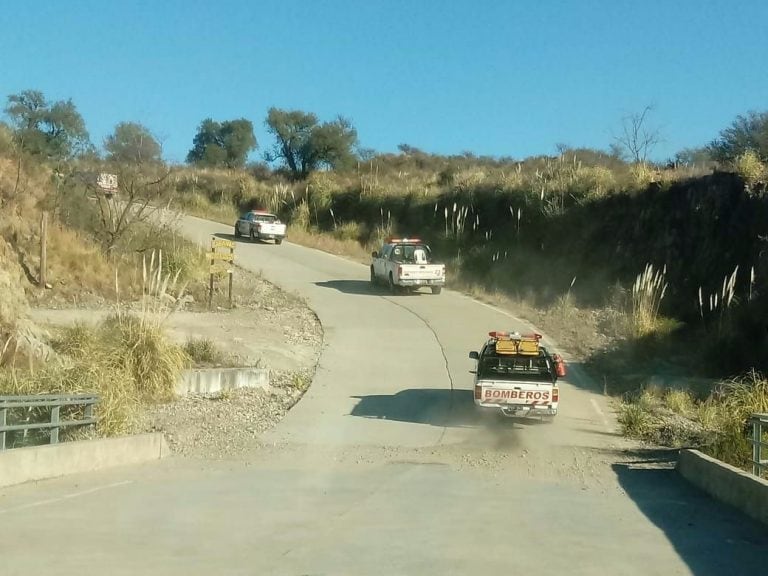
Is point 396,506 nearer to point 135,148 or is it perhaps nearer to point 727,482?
point 727,482

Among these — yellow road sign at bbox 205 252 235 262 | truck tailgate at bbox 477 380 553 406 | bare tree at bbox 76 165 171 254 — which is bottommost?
truck tailgate at bbox 477 380 553 406

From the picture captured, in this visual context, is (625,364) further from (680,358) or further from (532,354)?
(532,354)

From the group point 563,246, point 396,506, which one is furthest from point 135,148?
point 396,506

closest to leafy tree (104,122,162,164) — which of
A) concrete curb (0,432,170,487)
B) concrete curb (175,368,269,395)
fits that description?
concrete curb (175,368,269,395)

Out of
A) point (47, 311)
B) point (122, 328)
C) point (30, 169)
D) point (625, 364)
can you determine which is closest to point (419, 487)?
point (122, 328)

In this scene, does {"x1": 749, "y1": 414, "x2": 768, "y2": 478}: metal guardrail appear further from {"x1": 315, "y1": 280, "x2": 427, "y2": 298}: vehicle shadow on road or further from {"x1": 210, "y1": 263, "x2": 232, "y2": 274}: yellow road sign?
{"x1": 315, "y1": 280, "x2": 427, "y2": 298}: vehicle shadow on road

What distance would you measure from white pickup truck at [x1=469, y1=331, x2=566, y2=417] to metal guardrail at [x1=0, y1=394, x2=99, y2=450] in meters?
7.10

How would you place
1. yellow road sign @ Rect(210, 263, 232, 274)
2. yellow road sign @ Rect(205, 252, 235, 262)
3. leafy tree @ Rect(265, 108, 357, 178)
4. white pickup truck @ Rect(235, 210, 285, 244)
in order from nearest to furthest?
yellow road sign @ Rect(205, 252, 235, 262)
yellow road sign @ Rect(210, 263, 232, 274)
white pickup truck @ Rect(235, 210, 285, 244)
leafy tree @ Rect(265, 108, 357, 178)

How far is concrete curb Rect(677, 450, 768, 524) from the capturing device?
373 inches

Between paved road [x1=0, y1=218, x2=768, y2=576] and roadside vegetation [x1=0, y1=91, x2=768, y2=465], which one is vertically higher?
roadside vegetation [x1=0, y1=91, x2=768, y2=465]

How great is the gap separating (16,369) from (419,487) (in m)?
6.91

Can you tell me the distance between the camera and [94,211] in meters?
31.7

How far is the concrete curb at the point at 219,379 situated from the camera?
722 inches

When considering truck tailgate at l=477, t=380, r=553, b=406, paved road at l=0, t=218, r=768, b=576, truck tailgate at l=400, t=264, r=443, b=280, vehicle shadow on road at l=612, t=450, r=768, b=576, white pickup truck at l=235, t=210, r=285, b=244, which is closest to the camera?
paved road at l=0, t=218, r=768, b=576
